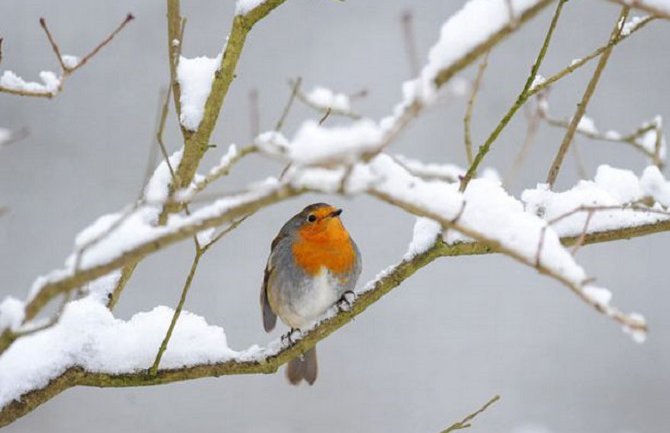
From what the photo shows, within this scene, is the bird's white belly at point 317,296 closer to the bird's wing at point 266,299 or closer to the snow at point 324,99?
the bird's wing at point 266,299

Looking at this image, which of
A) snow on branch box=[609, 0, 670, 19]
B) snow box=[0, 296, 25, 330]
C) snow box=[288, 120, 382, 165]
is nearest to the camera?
snow box=[288, 120, 382, 165]

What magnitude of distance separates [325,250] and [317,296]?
201mm

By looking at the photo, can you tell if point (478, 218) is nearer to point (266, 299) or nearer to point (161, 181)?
point (161, 181)

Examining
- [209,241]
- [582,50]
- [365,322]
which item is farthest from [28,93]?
[582,50]

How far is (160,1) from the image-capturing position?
20.2 feet

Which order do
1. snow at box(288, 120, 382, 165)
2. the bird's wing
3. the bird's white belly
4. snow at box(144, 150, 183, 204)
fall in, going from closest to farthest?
snow at box(288, 120, 382, 165) < snow at box(144, 150, 183, 204) < the bird's white belly < the bird's wing

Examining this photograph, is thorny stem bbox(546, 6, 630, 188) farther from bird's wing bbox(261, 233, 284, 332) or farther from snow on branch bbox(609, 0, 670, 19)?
bird's wing bbox(261, 233, 284, 332)

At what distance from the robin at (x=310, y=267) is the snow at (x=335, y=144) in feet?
7.91

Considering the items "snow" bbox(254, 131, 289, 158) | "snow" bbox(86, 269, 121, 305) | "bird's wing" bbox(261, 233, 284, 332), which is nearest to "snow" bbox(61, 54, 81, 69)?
"snow" bbox(86, 269, 121, 305)

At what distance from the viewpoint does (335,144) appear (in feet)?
4.36

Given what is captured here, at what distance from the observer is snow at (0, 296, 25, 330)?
1.60 metres

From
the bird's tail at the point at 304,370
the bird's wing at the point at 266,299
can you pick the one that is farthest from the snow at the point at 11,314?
the bird's tail at the point at 304,370

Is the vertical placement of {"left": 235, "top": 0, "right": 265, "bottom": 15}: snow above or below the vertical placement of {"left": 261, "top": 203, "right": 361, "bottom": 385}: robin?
below

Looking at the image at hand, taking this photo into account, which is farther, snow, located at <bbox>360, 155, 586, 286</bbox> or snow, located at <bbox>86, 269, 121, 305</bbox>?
snow, located at <bbox>86, 269, 121, 305</bbox>
